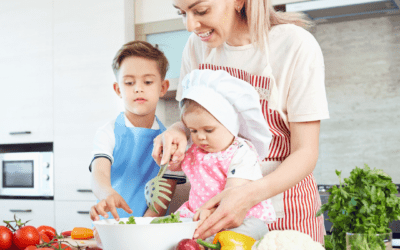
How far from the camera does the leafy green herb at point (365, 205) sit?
27.4 inches

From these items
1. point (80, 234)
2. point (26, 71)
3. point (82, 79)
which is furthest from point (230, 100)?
point (26, 71)

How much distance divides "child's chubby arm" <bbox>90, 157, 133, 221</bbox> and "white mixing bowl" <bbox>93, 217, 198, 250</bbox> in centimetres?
16

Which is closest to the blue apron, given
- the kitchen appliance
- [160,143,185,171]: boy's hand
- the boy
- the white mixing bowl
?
the boy

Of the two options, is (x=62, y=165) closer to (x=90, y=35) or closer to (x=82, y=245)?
(x=90, y=35)

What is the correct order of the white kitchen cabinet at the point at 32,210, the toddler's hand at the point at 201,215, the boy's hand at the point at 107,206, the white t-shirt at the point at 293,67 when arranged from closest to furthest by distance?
the toddler's hand at the point at 201,215
the boy's hand at the point at 107,206
the white t-shirt at the point at 293,67
the white kitchen cabinet at the point at 32,210

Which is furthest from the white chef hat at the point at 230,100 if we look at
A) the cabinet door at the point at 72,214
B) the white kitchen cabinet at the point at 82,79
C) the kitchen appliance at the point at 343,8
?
the cabinet door at the point at 72,214

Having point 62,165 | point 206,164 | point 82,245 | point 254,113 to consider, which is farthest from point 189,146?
point 62,165

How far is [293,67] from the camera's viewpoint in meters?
1.16

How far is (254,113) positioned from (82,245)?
1.77 ft

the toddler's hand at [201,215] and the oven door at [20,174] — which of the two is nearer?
the toddler's hand at [201,215]

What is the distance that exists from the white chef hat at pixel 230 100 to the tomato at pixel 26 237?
483 millimetres

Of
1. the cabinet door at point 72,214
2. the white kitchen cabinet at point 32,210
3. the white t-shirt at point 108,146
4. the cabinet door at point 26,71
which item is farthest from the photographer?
the cabinet door at point 26,71

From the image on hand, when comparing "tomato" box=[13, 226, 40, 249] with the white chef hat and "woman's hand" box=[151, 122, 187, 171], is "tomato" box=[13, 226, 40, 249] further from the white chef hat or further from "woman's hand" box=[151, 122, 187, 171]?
the white chef hat

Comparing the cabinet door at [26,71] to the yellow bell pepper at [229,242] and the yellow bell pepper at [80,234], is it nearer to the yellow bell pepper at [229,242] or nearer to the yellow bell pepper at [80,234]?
the yellow bell pepper at [80,234]
